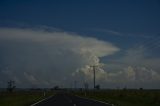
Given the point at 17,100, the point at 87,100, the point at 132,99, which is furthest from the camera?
the point at 17,100

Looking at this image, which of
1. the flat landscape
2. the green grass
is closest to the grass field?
the flat landscape

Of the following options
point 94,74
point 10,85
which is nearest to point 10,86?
point 10,85

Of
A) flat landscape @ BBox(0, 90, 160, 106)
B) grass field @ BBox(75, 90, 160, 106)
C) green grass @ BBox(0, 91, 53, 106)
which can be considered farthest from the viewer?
green grass @ BBox(0, 91, 53, 106)

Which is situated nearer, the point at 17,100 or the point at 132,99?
the point at 132,99

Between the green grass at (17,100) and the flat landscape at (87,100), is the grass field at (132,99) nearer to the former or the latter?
the flat landscape at (87,100)

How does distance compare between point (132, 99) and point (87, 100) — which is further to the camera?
point (132, 99)

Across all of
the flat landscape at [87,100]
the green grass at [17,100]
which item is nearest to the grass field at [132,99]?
the flat landscape at [87,100]

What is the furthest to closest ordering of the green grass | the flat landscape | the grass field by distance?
the green grass, the grass field, the flat landscape

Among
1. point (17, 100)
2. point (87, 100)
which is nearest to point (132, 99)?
point (87, 100)

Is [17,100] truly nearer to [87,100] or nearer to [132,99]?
[87,100]

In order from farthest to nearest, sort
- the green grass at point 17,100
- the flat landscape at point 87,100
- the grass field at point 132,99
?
the green grass at point 17,100 < the grass field at point 132,99 < the flat landscape at point 87,100

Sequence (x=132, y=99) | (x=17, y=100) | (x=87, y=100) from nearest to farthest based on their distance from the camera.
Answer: (x=87, y=100) < (x=132, y=99) < (x=17, y=100)

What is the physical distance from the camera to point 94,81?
92562mm

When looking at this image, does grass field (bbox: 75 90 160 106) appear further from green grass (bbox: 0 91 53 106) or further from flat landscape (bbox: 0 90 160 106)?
green grass (bbox: 0 91 53 106)
